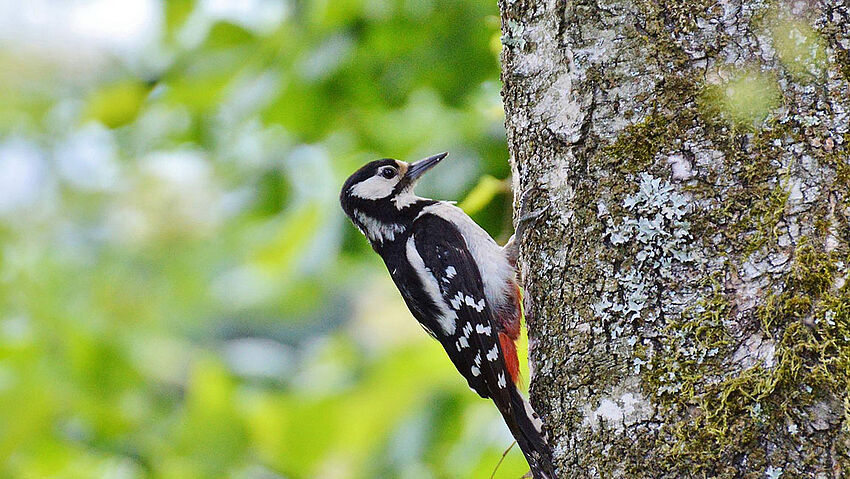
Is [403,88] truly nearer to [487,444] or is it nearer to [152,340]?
[487,444]

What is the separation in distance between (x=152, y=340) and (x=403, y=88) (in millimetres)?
3717

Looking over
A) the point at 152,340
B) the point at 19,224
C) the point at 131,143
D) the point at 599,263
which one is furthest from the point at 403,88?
the point at 19,224

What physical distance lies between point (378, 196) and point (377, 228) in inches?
4.5

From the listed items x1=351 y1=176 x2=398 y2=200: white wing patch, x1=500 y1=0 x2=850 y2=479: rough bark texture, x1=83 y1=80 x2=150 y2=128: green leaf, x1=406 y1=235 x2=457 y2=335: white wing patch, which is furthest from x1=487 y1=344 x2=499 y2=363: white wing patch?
x1=83 y1=80 x2=150 y2=128: green leaf

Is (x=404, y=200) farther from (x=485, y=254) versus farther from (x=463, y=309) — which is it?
(x=463, y=309)

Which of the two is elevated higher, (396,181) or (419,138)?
(419,138)

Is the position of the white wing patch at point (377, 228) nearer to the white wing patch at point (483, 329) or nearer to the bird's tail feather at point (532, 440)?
the white wing patch at point (483, 329)

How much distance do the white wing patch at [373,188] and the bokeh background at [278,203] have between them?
0.26 meters

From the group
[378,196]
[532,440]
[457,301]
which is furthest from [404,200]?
[532,440]

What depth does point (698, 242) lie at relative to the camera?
5.63 feet

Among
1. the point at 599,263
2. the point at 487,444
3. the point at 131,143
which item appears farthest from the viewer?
the point at 131,143

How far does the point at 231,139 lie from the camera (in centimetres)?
455

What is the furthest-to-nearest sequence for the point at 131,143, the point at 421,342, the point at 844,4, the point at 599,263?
the point at 131,143 → the point at 421,342 → the point at 599,263 → the point at 844,4

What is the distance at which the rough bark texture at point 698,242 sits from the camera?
159 centimetres
